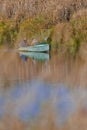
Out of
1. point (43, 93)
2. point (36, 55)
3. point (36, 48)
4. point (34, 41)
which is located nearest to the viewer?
point (43, 93)

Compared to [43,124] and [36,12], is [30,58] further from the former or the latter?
[43,124]

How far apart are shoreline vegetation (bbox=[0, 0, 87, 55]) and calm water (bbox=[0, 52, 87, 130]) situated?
260 centimetres

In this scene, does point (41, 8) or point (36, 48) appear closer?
point (36, 48)

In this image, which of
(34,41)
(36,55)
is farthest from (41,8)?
(36,55)

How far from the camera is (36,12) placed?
2223 cm

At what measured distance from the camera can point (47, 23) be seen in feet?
67.7

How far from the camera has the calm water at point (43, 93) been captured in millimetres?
7895

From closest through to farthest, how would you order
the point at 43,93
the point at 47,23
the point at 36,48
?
the point at 43,93
the point at 36,48
the point at 47,23

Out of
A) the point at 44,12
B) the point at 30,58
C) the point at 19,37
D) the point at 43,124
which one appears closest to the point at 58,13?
the point at 44,12

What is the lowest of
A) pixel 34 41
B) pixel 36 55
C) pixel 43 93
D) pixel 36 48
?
pixel 36 55

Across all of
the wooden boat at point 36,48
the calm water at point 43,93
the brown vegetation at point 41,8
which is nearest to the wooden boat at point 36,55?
the wooden boat at point 36,48

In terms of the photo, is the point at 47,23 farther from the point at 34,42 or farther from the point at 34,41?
the point at 34,42

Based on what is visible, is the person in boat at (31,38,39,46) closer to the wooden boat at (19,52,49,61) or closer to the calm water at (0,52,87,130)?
the wooden boat at (19,52,49,61)

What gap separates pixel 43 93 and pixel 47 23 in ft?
34.9
